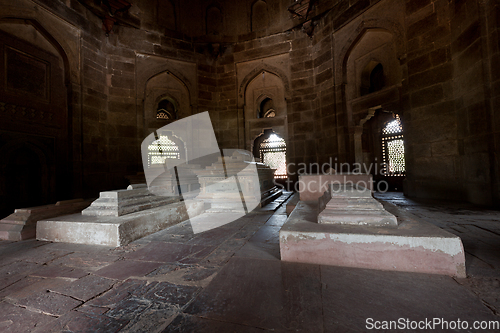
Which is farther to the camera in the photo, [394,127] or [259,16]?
[259,16]

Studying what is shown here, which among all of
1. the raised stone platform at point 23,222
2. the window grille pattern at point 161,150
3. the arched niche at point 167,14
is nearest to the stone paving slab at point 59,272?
the raised stone platform at point 23,222

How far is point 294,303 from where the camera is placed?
1333 mm

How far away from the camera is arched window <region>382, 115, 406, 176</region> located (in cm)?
825

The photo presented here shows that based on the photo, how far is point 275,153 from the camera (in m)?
11.1

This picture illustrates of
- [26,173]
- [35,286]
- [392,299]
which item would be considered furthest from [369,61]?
[26,173]

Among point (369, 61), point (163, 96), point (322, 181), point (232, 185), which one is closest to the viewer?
point (322, 181)

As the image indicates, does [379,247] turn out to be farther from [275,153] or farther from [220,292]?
[275,153]

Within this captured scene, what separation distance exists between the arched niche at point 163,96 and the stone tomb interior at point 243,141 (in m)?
0.07

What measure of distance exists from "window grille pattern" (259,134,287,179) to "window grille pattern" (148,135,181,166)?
418 cm

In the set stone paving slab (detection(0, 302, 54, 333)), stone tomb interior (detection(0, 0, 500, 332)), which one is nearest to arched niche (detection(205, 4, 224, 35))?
stone tomb interior (detection(0, 0, 500, 332))

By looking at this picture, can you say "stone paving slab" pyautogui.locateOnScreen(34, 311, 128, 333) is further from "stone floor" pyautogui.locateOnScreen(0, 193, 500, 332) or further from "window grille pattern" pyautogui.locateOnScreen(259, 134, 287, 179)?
"window grille pattern" pyautogui.locateOnScreen(259, 134, 287, 179)

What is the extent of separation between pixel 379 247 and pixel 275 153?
9.42 m

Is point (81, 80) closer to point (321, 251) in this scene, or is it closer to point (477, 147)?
point (321, 251)

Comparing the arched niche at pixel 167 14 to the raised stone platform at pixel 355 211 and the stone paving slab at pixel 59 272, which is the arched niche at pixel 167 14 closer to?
the stone paving slab at pixel 59 272
